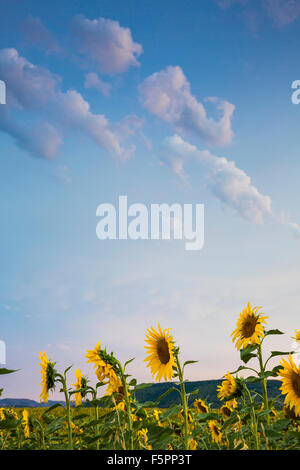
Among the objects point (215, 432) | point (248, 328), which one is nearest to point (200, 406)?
point (215, 432)

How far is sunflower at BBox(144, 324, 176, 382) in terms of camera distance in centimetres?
473

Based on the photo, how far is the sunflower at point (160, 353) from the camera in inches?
186

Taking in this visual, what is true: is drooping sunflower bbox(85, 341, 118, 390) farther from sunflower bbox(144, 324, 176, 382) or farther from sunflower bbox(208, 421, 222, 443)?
sunflower bbox(208, 421, 222, 443)

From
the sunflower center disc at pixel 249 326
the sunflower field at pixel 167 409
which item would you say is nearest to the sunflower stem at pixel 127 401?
the sunflower field at pixel 167 409

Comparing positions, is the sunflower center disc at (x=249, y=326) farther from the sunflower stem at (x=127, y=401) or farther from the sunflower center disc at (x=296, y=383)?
the sunflower stem at (x=127, y=401)

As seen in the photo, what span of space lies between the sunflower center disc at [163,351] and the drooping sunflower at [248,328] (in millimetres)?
1294

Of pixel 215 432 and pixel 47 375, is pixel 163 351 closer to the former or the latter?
pixel 47 375

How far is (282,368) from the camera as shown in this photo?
5.04m

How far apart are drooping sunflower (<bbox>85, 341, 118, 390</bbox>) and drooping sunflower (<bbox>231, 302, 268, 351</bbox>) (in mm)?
2121

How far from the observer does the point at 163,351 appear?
504cm
